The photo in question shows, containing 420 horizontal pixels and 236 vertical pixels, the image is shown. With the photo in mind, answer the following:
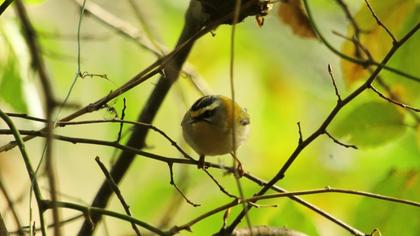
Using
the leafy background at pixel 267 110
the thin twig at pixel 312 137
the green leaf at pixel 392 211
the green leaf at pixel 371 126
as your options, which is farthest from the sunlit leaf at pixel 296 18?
the thin twig at pixel 312 137

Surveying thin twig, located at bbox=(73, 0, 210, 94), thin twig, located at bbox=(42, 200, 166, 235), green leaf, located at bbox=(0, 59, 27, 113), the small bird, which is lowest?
thin twig, located at bbox=(42, 200, 166, 235)

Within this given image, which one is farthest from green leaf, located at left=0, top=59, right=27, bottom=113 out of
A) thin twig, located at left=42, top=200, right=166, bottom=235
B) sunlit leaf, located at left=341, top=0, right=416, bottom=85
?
sunlit leaf, located at left=341, top=0, right=416, bottom=85

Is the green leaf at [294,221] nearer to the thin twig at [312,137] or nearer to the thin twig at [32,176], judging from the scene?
the thin twig at [312,137]

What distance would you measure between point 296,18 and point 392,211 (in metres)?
0.37

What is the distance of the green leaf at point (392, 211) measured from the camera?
1.25 m

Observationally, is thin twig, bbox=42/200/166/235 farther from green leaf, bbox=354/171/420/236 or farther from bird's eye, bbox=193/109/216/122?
bird's eye, bbox=193/109/216/122

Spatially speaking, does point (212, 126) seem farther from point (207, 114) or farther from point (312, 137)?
point (312, 137)

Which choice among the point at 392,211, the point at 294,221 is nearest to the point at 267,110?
the point at 392,211

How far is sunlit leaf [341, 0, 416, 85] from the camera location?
49.8 inches

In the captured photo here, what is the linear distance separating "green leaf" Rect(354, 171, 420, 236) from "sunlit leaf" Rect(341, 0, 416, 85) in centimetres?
19

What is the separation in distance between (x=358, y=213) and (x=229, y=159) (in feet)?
2.43

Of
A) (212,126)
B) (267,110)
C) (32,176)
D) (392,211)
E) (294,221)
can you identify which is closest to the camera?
(32,176)

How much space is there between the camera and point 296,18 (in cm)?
136

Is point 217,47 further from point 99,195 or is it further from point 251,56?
point 99,195
